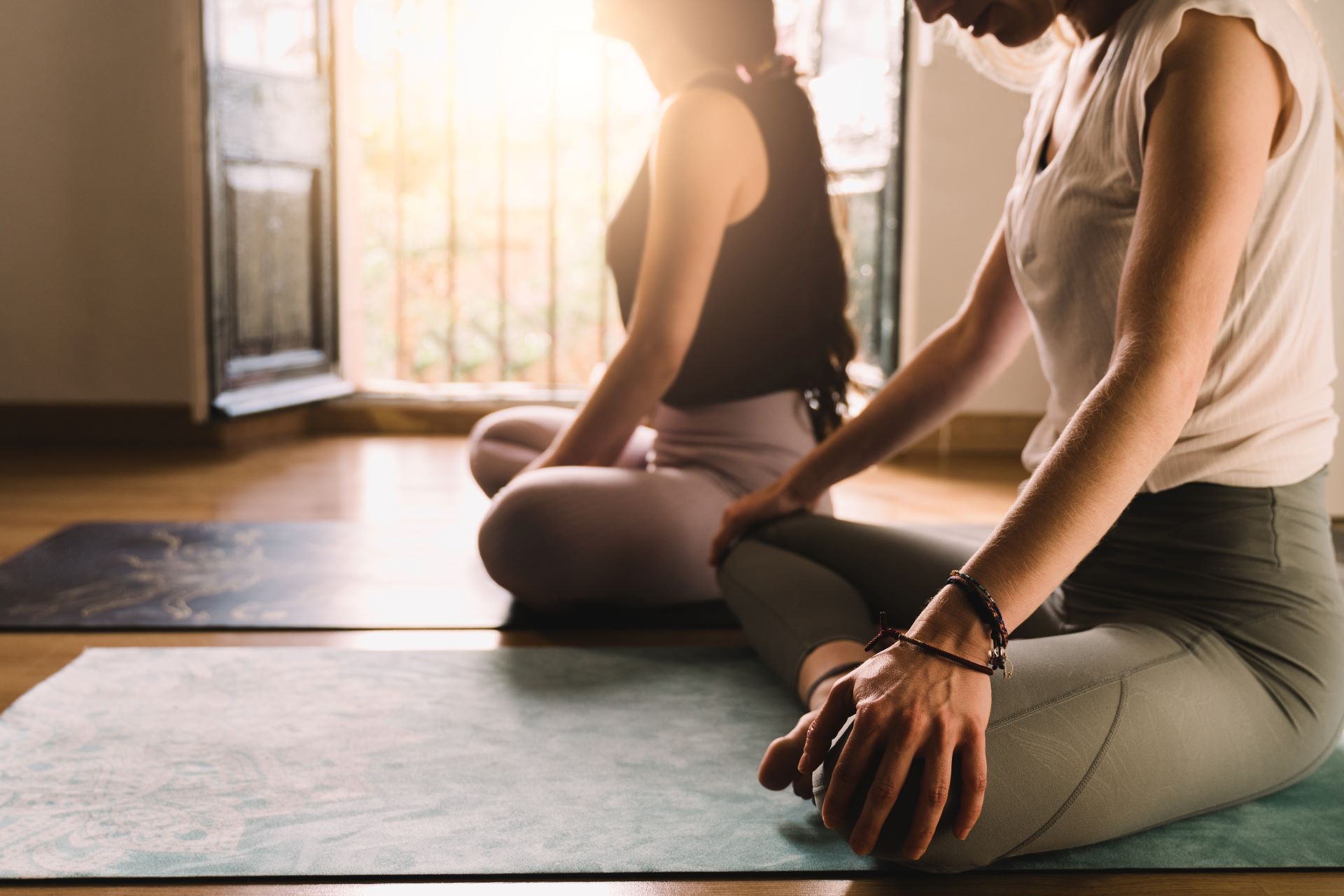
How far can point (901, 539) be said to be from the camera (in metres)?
1.38

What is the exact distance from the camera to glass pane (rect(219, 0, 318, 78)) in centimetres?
329

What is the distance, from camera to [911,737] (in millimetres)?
749

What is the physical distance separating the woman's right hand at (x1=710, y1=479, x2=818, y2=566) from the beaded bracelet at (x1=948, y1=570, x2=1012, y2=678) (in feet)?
2.22

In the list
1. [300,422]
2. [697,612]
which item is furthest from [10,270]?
[697,612]

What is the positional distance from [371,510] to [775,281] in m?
1.24

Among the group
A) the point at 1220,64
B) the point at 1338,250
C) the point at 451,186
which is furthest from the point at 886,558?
the point at 451,186

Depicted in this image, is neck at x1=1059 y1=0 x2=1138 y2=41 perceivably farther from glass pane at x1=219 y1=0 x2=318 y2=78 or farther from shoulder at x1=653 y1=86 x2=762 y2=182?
glass pane at x1=219 y1=0 x2=318 y2=78

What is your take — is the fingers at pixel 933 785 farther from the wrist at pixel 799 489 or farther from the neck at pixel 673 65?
the neck at pixel 673 65

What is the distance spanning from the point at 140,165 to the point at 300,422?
895mm

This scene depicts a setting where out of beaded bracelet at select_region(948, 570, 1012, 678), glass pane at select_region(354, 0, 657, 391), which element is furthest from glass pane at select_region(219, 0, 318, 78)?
beaded bracelet at select_region(948, 570, 1012, 678)

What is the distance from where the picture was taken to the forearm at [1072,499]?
0.78 m

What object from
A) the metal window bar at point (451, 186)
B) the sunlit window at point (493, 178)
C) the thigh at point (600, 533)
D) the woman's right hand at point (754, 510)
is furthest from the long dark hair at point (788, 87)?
the metal window bar at point (451, 186)

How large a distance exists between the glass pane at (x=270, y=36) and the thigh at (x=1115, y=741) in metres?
2.99

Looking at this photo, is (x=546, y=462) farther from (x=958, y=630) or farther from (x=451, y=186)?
(x=451, y=186)
